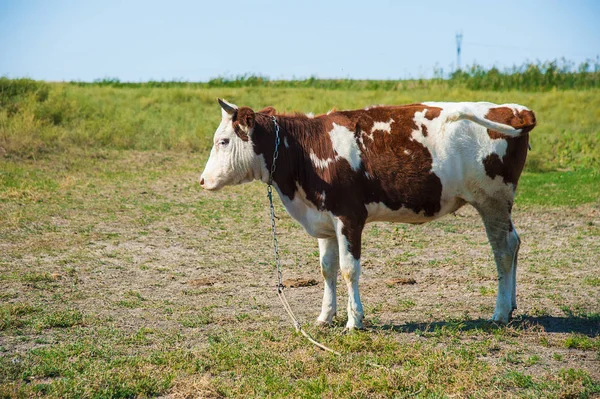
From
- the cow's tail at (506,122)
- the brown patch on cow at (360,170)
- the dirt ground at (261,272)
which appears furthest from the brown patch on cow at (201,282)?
the cow's tail at (506,122)

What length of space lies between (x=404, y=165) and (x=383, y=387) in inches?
89.8

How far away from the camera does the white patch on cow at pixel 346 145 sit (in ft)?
23.2

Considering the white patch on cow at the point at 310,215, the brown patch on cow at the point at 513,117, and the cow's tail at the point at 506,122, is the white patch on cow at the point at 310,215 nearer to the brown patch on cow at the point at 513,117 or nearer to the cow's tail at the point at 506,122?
the cow's tail at the point at 506,122

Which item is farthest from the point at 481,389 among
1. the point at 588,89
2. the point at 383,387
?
the point at 588,89

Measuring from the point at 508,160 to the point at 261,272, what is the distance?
386cm

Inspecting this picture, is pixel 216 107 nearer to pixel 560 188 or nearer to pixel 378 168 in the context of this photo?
pixel 560 188

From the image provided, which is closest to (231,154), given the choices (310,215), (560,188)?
(310,215)

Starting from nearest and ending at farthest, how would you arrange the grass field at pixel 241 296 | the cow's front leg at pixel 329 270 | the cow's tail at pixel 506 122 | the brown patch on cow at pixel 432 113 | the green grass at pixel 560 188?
the grass field at pixel 241 296 < the cow's tail at pixel 506 122 < the brown patch on cow at pixel 432 113 < the cow's front leg at pixel 329 270 < the green grass at pixel 560 188

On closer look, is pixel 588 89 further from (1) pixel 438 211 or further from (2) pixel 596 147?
(1) pixel 438 211

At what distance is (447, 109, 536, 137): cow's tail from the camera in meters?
6.77

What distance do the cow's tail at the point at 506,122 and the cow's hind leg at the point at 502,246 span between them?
75 centimetres

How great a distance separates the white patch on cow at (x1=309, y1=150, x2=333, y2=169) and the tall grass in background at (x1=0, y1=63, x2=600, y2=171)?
12.9 meters

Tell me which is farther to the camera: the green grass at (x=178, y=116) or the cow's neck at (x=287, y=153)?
the green grass at (x=178, y=116)

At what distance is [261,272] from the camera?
32.1ft
